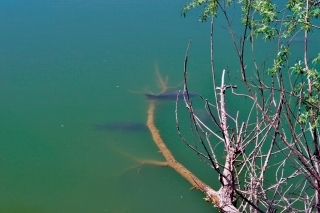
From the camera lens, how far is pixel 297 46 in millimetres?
4961

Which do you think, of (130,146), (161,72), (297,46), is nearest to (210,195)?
(130,146)

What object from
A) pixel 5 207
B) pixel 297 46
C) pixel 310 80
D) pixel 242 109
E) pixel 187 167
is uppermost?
pixel 310 80

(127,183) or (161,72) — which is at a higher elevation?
(161,72)

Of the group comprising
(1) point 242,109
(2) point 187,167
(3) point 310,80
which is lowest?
(2) point 187,167

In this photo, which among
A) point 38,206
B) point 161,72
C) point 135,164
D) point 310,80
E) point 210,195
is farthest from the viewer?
point 161,72

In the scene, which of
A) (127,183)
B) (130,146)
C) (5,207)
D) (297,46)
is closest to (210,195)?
(127,183)

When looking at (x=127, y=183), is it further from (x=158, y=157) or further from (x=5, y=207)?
(x=5, y=207)

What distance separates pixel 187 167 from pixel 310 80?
72.1 inches

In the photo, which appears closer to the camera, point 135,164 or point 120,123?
point 135,164

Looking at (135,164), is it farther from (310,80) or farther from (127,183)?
(310,80)

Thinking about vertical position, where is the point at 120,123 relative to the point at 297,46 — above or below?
below

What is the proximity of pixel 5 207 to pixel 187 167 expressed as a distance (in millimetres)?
1381

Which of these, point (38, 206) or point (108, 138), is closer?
point (38, 206)

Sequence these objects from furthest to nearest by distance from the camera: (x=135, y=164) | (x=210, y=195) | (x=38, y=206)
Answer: (x=135, y=164) → (x=38, y=206) → (x=210, y=195)
